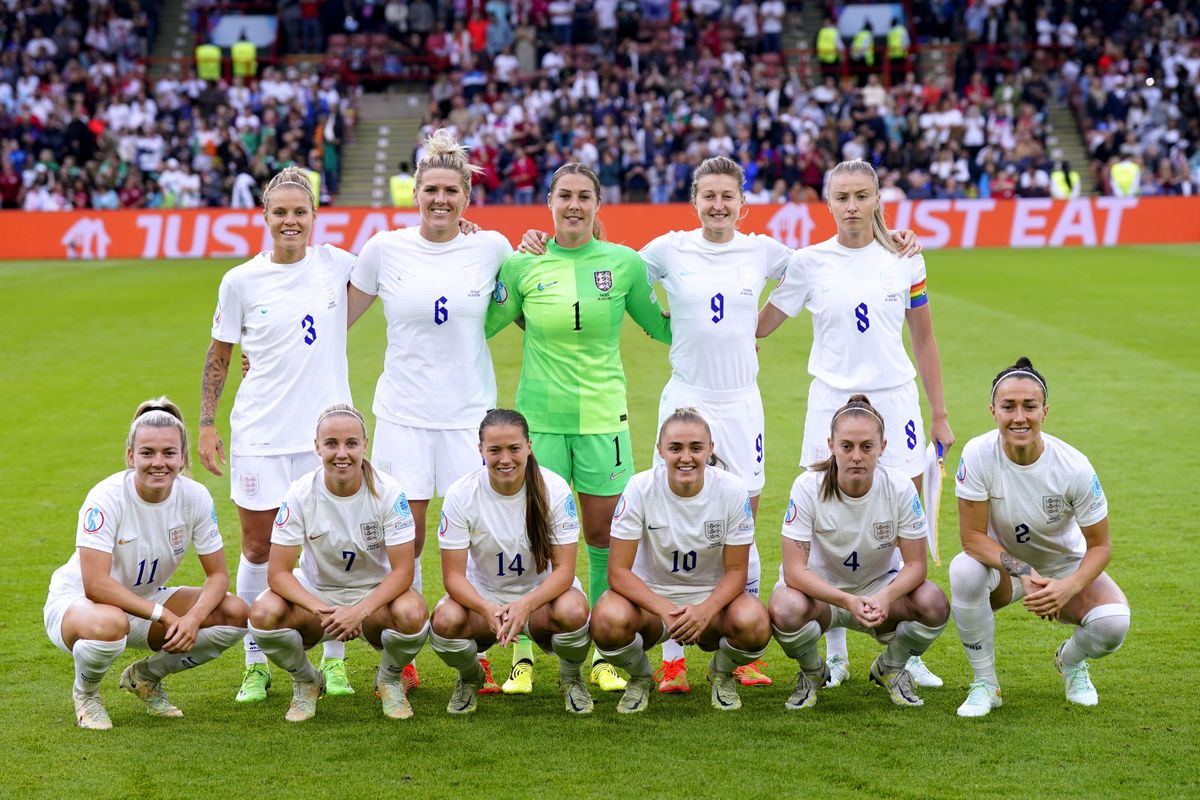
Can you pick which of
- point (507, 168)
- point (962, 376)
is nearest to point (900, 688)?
point (962, 376)

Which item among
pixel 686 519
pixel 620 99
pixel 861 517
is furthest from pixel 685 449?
pixel 620 99

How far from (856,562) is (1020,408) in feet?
2.98

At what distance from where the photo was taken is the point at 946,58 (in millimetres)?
34000

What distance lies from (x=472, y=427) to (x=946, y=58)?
3057 centimetres

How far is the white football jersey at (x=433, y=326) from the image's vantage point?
6.06 meters

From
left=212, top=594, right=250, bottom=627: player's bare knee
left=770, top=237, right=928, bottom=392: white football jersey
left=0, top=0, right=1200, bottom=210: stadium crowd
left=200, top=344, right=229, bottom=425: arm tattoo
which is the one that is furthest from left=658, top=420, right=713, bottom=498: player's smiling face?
left=0, top=0, right=1200, bottom=210: stadium crowd

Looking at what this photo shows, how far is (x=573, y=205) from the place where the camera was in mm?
5898

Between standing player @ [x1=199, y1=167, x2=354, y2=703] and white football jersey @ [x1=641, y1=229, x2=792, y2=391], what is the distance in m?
1.52

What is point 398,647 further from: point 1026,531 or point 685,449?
point 1026,531

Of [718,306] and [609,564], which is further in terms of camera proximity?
[718,306]

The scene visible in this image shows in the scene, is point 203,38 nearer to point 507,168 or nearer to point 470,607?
point 507,168

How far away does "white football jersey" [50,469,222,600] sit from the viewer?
5.38 meters

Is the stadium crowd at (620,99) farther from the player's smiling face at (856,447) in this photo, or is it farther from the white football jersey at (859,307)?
the player's smiling face at (856,447)

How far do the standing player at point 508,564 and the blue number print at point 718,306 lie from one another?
1.09 meters
